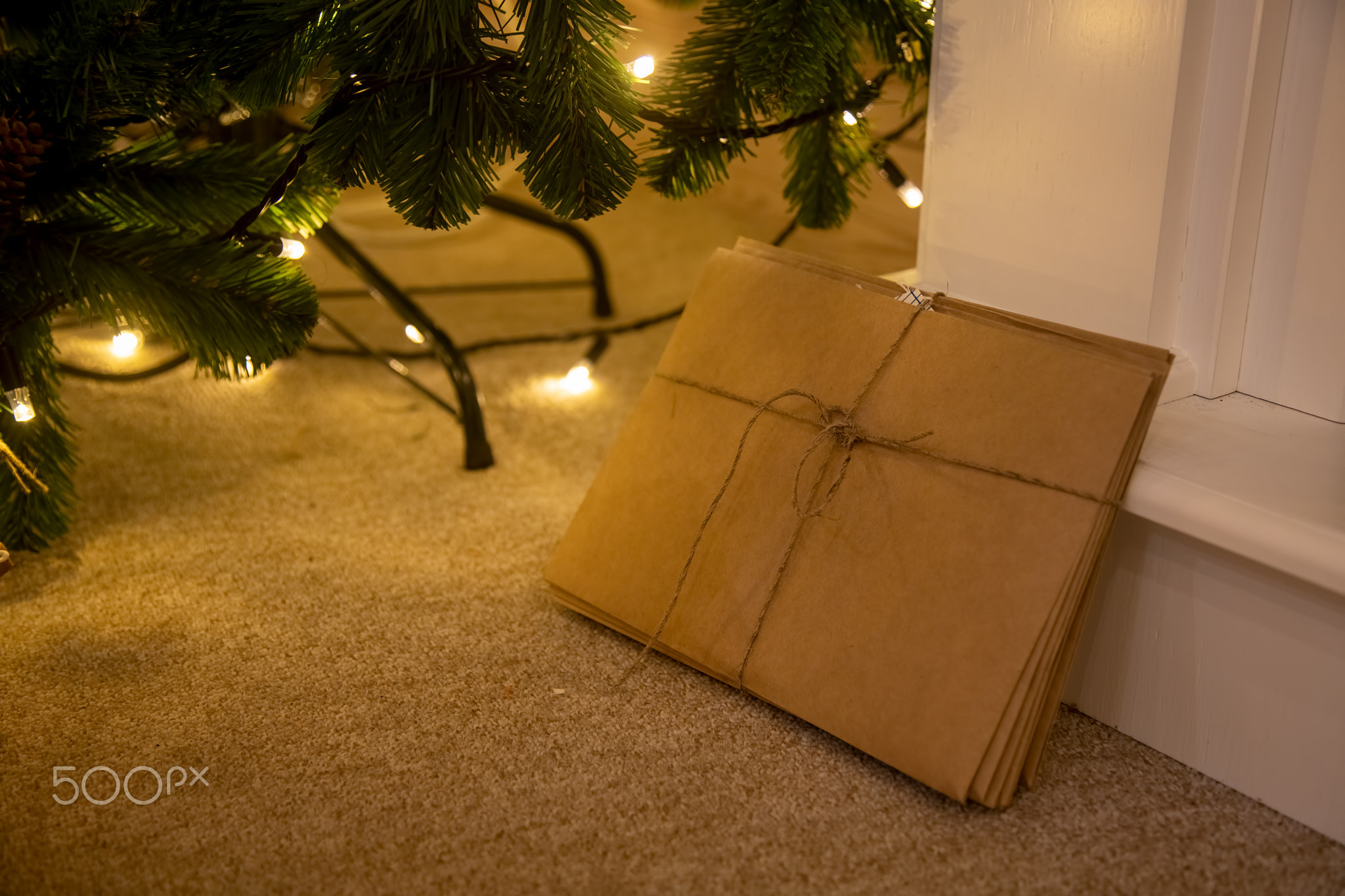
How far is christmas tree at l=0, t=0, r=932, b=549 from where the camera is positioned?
68cm

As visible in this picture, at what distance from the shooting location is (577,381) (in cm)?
127

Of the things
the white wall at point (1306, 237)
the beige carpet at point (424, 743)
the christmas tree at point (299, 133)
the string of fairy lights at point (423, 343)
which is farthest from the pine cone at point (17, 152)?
the white wall at point (1306, 237)

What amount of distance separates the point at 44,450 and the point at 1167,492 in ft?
2.70

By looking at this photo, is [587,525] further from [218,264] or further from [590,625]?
[218,264]

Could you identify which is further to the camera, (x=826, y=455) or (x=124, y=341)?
(x=124, y=341)

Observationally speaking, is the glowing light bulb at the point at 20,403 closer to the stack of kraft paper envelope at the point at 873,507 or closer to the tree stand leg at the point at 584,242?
the stack of kraft paper envelope at the point at 873,507

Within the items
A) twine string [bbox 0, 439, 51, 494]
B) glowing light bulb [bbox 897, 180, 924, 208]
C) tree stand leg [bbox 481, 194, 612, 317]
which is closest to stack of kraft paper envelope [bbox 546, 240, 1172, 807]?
glowing light bulb [bbox 897, 180, 924, 208]

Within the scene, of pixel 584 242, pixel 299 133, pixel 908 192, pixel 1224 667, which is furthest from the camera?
pixel 584 242

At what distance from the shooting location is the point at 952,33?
792 millimetres

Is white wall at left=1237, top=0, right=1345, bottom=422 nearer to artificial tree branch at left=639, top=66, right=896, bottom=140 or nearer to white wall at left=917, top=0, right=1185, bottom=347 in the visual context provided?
white wall at left=917, top=0, right=1185, bottom=347

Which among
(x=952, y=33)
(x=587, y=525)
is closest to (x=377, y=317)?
(x=587, y=525)

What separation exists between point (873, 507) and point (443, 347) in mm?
582

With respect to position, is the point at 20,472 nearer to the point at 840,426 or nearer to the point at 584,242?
the point at 840,426

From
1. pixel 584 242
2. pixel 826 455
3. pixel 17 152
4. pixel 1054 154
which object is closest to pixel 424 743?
pixel 826 455
